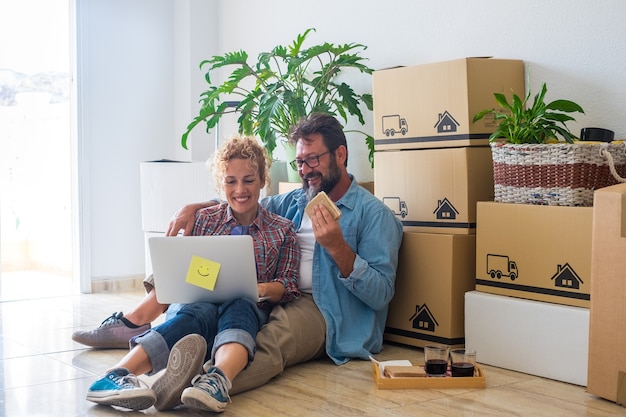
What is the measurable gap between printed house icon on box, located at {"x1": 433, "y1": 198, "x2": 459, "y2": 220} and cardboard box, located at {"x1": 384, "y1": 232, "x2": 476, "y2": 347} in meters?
0.08

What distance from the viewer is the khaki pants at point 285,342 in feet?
8.19

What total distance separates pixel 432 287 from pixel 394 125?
0.65 meters

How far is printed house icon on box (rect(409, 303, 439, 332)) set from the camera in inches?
119

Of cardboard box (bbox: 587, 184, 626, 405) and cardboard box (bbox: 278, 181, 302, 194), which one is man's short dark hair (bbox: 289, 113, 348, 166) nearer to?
cardboard box (bbox: 278, 181, 302, 194)

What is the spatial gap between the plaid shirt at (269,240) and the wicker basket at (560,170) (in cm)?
80

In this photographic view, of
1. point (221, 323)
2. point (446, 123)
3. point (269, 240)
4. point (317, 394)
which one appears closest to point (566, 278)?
point (446, 123)

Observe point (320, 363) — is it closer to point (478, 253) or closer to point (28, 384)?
point (478, 253)

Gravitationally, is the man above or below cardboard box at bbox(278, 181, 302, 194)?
below

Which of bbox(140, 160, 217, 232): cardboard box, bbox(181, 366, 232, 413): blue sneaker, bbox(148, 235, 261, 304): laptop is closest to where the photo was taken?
bbox(181, 366, 232, 413): blue sneaker

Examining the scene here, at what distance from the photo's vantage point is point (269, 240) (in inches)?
112

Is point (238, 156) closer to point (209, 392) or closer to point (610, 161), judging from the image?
point (209, 392)

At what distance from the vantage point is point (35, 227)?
4574mm

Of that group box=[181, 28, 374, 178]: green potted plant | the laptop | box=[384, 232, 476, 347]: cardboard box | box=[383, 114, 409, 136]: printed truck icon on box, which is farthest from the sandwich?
box=[181, 28, 374, 178]: green potted plant

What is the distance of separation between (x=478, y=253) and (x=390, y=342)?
0.58 meters
